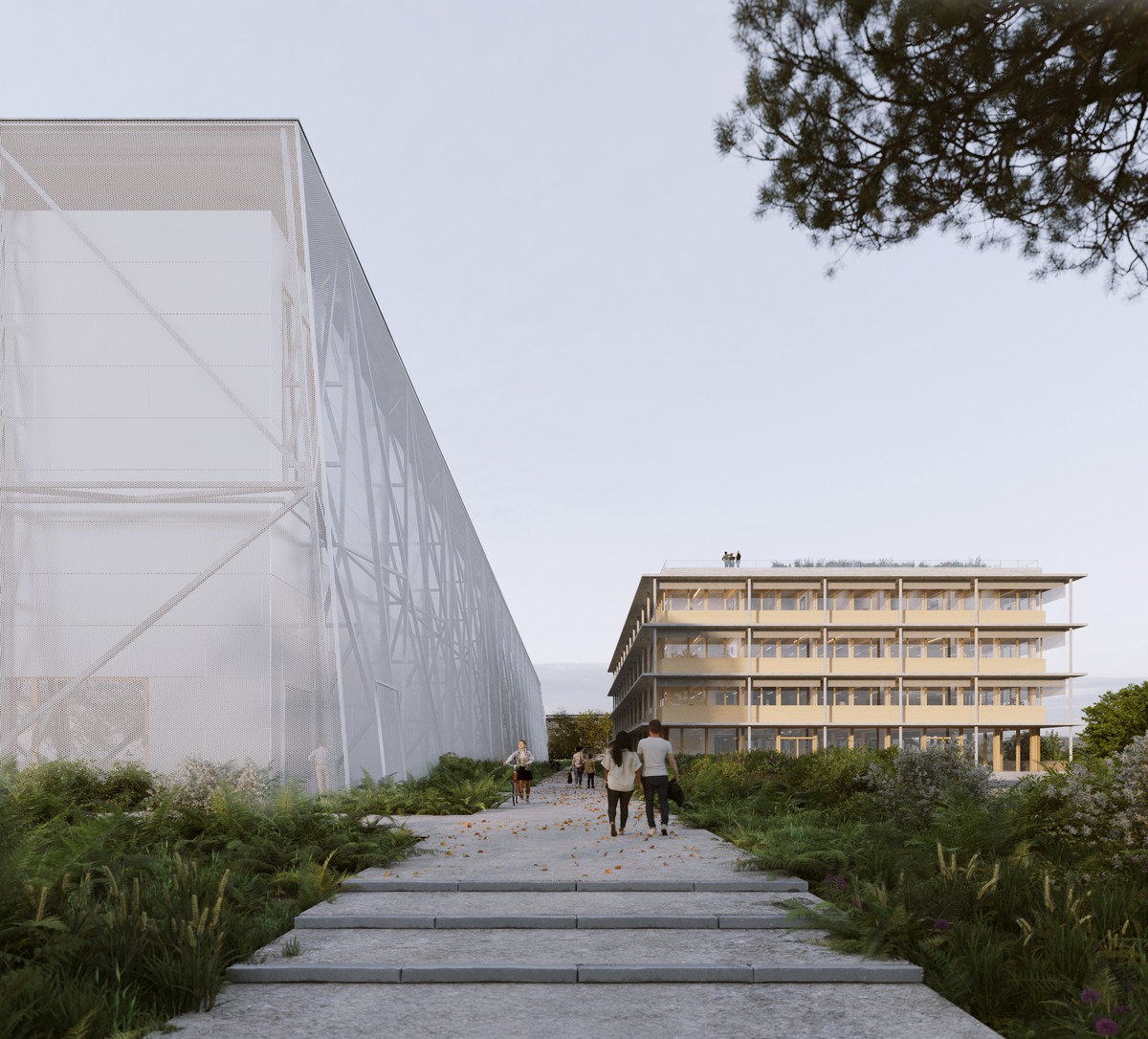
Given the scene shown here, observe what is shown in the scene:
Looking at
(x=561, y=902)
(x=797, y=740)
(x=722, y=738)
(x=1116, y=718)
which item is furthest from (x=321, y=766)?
(x=797, y=740)

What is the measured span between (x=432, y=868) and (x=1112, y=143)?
9.30 meters

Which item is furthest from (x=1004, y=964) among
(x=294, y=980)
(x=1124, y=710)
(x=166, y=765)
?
(x=1124, y=710)

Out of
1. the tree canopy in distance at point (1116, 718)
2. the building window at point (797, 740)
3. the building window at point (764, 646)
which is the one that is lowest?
the building window at point (797, 740)

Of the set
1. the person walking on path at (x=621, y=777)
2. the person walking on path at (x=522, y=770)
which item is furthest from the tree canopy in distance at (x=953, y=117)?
the person walking on path at (x=522, y=770)

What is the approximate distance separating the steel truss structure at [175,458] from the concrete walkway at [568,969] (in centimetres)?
953

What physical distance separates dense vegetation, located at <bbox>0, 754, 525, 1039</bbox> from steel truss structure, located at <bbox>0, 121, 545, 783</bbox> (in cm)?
358

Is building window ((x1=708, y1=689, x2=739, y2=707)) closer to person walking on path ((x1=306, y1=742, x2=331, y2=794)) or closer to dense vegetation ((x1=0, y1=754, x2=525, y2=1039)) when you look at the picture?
person walking on path ((x1=306, y1=742, x2=331, y2=794))

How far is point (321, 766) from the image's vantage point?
18.6 m

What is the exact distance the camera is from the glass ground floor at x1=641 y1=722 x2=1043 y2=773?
64.2m

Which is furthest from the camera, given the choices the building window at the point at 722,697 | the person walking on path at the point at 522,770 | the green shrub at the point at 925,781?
the building window at the point at 722,697

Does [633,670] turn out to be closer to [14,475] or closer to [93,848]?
[14,475]

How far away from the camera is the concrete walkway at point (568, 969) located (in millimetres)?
5566

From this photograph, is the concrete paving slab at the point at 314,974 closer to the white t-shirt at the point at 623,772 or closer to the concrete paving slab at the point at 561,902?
the concrete paving slab at the point at 561,902

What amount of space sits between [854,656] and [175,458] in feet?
172
